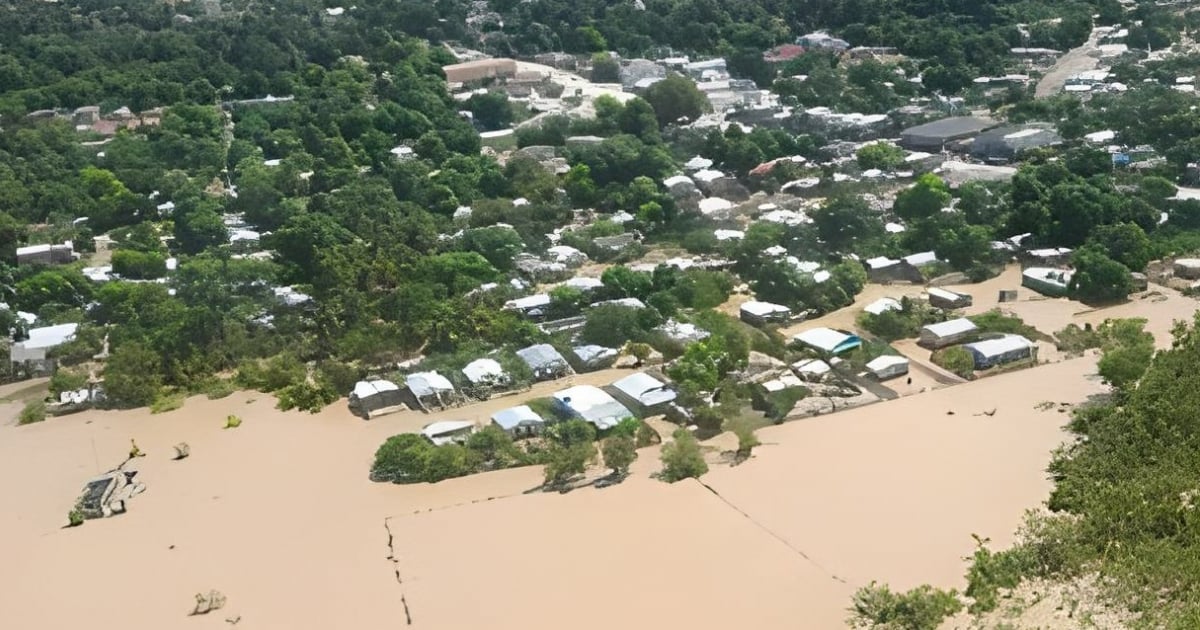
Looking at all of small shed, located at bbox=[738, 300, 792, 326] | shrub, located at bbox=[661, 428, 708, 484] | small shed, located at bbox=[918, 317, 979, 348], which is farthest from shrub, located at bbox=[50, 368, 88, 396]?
small shed, located at bbox=[918, 317, 979, 348]

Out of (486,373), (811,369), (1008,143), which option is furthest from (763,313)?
(1008,143)

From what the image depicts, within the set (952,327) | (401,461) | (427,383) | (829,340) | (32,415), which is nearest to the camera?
(401,461)

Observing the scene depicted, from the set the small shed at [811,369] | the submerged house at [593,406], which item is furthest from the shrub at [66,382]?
the small shed at [811,369]

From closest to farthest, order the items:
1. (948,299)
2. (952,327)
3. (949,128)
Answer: (952,327), (948,299), (949,128)

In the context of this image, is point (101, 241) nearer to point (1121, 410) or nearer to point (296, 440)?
point (296, 440)

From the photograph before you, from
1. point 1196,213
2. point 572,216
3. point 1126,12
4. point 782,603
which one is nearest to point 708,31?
point 1126,12

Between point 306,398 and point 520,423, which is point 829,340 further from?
point 306,398

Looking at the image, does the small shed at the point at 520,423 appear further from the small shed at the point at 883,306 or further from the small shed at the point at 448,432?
the small shed at the point at 883,306

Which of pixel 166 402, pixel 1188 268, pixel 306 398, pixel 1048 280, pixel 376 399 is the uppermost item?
pixel 1188 268

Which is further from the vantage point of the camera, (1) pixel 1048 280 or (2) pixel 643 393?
(1) pixel 1048 280
